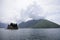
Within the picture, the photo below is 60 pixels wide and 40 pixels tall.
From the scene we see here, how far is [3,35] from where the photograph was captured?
8.75 feet

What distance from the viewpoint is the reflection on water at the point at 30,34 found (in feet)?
8.28

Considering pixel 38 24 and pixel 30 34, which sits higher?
pixel 38 24

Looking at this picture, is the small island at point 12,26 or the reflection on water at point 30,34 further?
the small island at point 12,26

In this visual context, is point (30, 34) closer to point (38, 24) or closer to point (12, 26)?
point (38, 24)

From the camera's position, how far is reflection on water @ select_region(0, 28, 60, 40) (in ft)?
8.28

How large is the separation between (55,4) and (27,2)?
0.63 m

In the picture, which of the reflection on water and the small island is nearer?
the reflection on water

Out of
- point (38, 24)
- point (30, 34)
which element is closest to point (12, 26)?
point (30, 34)

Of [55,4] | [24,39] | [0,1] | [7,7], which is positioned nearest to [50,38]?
[24,39]

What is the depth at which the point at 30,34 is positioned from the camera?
8.47ft

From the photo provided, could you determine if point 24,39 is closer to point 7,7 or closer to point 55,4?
point 7,7

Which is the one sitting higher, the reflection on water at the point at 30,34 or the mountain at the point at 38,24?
the mountain at the point at 38,24

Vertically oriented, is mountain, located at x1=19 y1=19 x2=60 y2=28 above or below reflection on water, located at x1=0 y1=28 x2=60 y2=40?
above

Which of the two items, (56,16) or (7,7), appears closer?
(56,16)
